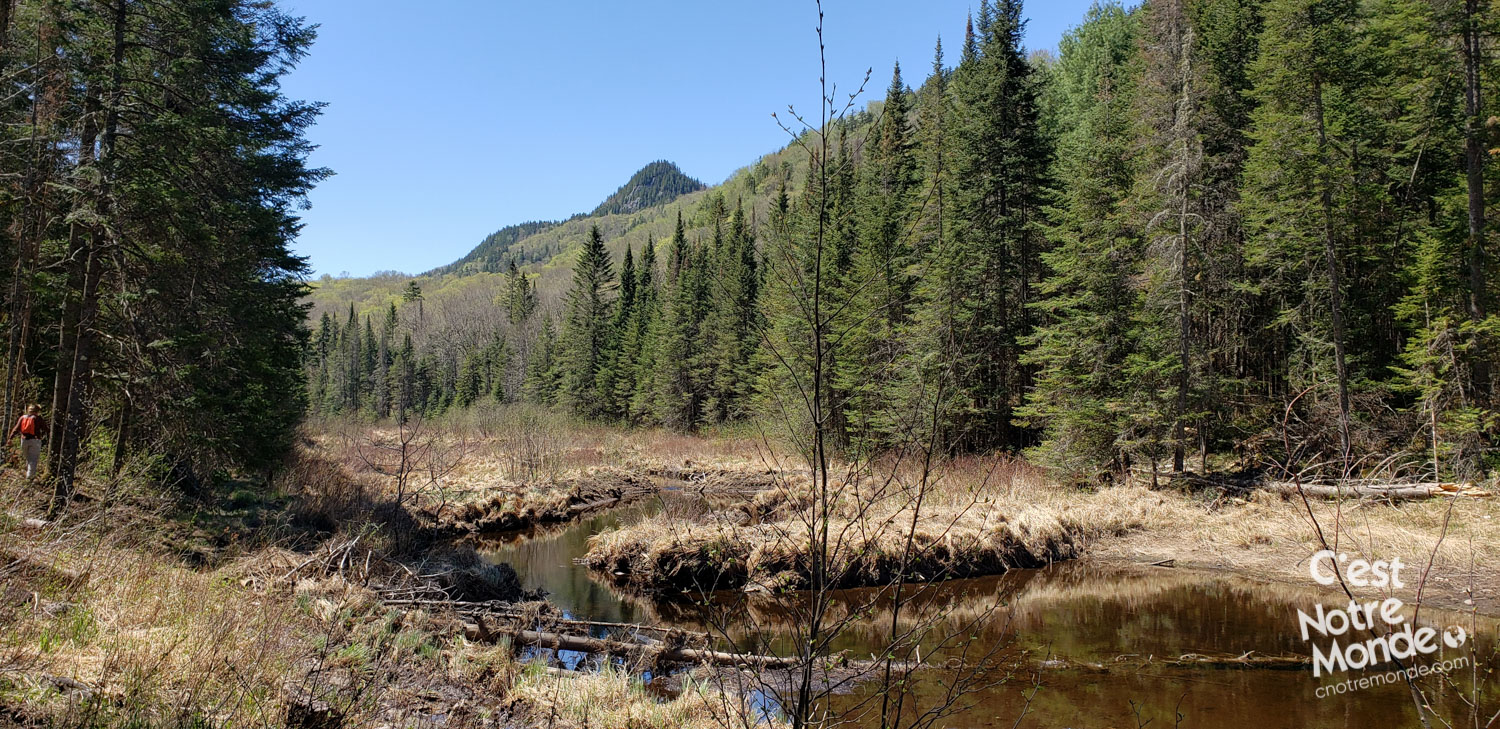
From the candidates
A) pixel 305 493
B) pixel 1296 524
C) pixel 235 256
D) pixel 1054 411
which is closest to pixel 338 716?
pixel 235 256

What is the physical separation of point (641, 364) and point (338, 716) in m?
44.3

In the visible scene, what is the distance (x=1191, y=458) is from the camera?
61.2ft

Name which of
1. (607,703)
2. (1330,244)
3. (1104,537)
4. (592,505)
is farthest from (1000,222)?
(607,703)

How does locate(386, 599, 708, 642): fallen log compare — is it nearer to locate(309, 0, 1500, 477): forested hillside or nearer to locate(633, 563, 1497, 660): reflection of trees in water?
locate(633, 563, 1497, 660): reflection of trees in water

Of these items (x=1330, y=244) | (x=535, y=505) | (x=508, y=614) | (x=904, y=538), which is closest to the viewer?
(x=508, y=614)

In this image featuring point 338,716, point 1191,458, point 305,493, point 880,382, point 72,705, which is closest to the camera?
point 72,705

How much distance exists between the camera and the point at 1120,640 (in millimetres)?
9000

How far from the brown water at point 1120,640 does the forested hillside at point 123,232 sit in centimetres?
634

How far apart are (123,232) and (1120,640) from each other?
1418cm

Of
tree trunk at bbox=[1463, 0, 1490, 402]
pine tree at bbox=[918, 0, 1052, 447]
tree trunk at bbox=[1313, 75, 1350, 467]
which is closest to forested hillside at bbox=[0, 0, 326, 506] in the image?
pine tree at bbox=[918, 0, 1052, 447]

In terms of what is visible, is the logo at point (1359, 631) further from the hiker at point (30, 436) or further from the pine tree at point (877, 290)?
the hiker at point (30, 436)

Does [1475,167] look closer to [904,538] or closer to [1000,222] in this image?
[1000,222]

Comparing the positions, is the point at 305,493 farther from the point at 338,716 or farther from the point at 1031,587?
the point at 1031,587

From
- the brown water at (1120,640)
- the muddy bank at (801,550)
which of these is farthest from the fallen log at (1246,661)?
the muddy bank at (801,550)
